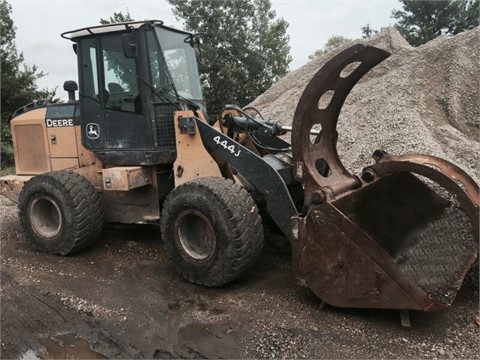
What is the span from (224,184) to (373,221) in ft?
4.52

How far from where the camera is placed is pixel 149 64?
4.57m

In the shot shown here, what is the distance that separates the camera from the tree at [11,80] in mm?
17619

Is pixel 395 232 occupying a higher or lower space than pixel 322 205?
lower

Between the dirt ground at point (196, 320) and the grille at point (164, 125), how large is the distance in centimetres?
128

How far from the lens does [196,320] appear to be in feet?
11.5

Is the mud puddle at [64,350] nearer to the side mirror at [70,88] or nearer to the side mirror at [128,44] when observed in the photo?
the side mirror at [128,44]

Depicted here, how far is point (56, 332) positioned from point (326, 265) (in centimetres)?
214

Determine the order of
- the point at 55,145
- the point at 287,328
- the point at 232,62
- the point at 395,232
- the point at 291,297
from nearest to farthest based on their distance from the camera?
1. the point at 287,328
2. the point at 291,297
3. the point at 395,232
4. the point at 55,145
5. the point at 232,62

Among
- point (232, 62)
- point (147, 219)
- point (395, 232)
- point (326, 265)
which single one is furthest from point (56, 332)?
point (232, 62)

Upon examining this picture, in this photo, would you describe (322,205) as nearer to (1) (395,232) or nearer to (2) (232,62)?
(1) (395,232)

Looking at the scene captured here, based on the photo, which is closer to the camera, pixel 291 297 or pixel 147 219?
pixel 291 297

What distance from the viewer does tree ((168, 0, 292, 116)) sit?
18.4 meters

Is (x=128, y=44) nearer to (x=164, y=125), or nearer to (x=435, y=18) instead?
(x=164, y=125)

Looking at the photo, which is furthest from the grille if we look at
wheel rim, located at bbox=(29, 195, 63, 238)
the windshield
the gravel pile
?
the gravel pile
